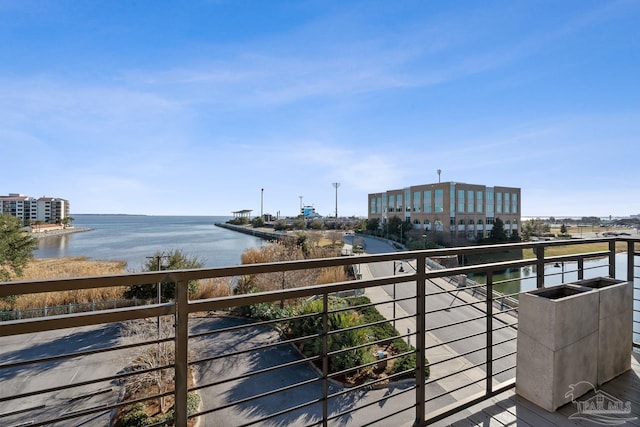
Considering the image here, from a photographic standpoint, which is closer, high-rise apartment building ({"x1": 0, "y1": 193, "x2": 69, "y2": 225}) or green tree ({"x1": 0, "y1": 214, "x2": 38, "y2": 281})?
green tree ({"x1": 0, "y1": 214, "x2": 38, "y2": 281})

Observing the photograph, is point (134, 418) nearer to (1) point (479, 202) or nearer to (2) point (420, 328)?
(2) point (420, 328)

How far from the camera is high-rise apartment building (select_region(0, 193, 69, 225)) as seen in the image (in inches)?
2844

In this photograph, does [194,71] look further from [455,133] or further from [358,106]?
[455,133]

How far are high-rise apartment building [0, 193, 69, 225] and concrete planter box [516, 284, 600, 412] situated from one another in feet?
306

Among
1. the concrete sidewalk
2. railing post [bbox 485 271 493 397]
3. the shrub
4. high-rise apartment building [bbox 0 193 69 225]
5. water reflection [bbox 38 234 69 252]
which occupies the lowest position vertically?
the concrete sidewalk

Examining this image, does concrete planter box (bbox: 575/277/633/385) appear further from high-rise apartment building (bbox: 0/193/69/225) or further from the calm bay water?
high-rise apartment building (bbox: 0/193/69/225)

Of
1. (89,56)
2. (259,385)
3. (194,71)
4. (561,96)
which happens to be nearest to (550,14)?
(561,96)

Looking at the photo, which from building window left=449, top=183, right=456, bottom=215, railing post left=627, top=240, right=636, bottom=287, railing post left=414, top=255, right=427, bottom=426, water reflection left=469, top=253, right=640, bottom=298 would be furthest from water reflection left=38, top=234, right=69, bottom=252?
railing post left=627, top=240, right=636, bottom=287

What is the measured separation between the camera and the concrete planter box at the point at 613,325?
2.38 m

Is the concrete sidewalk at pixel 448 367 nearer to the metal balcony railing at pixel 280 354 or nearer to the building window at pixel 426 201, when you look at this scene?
the metal balcony railing at pixel 280 354

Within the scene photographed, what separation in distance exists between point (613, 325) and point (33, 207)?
10172 centimetres

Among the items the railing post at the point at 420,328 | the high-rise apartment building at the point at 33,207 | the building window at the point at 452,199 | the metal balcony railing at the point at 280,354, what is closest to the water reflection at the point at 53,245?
the metal balcony railing at the point at 280,354

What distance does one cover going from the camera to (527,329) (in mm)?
2193

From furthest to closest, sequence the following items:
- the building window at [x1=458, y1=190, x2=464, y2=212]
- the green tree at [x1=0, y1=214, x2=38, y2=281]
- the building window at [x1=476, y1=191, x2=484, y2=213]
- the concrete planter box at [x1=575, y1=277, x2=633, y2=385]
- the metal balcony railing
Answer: the building window at [x1=476, y1=191, x2=484, y2=213]
the building window at [x1=458, y1=190, x2=464, y2=212]
the green tree at [x1=0, y1=214, x2=38, y2=281]
the concrete planter box at [x1=575, y1=277, x2=633, y2=385]
the metal balcony railing
